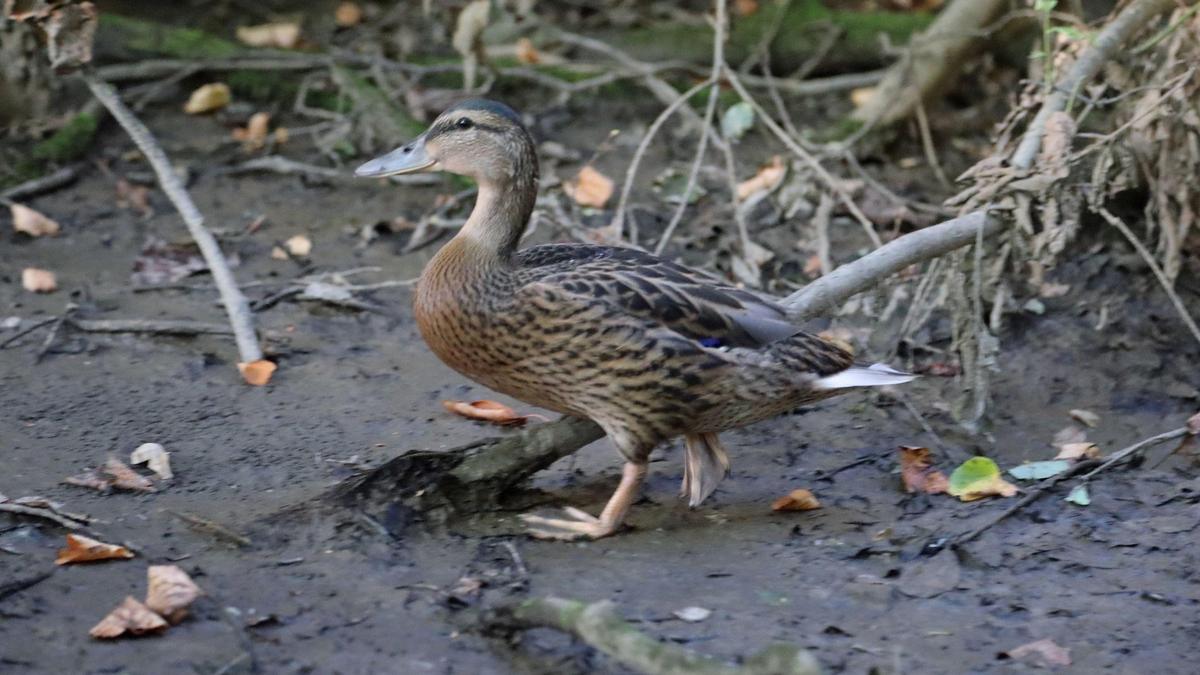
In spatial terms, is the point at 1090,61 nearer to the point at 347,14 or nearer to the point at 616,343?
the point at 616,343

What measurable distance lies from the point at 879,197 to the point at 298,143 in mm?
3183

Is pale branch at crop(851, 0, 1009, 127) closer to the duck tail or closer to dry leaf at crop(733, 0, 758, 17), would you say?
dry leaf at crop(733, 0, 758, 17)

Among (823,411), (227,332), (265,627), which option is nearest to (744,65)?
(823,411)

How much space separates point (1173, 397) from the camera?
5637 millimetres

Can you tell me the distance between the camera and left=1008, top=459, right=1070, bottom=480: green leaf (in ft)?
15.8

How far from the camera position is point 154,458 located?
456cm

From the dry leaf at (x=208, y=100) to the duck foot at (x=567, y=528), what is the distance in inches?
174

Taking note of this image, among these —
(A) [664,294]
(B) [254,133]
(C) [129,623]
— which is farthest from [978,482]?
(B) [254,133]

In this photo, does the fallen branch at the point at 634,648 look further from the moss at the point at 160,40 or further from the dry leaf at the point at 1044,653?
the moss at the point at 160,40

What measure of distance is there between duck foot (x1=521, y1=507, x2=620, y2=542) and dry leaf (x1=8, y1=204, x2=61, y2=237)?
3.46 metres

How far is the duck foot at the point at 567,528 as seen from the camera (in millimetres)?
4258

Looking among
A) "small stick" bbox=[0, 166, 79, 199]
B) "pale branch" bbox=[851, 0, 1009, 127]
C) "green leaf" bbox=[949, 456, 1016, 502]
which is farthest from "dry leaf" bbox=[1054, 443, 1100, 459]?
"small stick" bbox=[0, 166, 79, 199]

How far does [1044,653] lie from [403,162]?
106 inches

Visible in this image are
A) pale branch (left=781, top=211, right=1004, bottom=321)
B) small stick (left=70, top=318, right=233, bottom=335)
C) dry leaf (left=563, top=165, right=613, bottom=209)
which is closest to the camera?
pale branch (left=781, top=211, right=1004, bottom=321)
